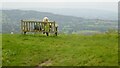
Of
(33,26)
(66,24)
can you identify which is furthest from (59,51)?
(66,24)

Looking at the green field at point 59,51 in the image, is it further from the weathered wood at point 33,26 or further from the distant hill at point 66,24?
the distant hill at point 66,24

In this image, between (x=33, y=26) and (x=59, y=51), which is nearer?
(x=59, y=51)

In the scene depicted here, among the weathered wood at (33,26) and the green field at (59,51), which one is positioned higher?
the weathered wood at (33,26)

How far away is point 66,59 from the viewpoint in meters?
22.5

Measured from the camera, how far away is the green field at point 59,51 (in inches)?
840

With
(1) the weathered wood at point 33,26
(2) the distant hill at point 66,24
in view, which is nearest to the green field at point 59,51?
(1) the weathered wood at point 33,26

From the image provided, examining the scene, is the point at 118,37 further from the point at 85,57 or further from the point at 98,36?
the point at 85,57

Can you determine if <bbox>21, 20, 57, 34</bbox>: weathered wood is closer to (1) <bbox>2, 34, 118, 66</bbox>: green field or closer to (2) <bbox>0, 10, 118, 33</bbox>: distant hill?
(1) <bbox>2, 34, 118, 66</bbox>: green field

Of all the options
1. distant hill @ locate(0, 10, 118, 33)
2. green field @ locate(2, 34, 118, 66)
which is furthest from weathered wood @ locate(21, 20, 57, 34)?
distant hill @ locate(0, 10, 118, 33)

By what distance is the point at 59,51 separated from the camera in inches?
998

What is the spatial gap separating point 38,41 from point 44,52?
4.66 meters

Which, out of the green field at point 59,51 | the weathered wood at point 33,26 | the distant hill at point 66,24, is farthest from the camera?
the distant hill at point 66,24

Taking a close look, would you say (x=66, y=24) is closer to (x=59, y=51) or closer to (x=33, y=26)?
(x=33, y=26)

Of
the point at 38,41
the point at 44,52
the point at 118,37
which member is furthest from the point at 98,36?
the point at 44,52
